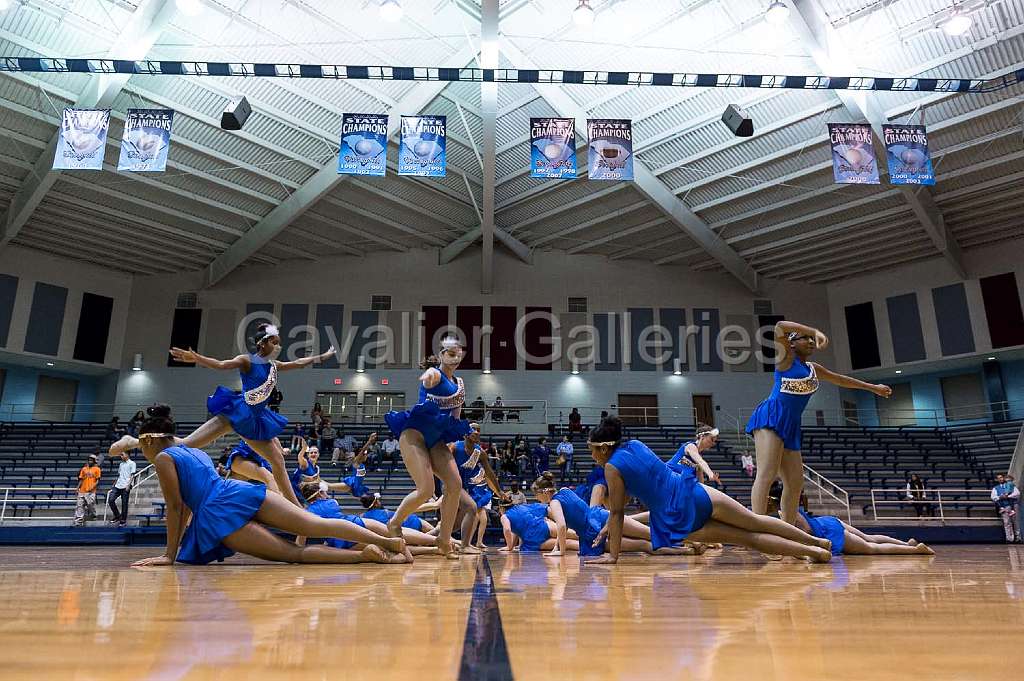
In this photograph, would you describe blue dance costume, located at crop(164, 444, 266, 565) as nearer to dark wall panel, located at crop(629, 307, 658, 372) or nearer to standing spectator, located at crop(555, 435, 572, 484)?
standing spectator, located at crop(555, 435, 572, 484)

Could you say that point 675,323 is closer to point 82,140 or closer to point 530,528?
point 530,528

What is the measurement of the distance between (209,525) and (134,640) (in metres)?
2.59

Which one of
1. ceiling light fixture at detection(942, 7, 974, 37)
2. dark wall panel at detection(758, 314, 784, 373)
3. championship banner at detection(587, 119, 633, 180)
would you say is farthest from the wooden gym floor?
dark wall panel at detection(758, 314, 784, 373)

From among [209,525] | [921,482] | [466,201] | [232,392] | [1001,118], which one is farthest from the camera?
[466,201]

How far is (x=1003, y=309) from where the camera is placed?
22.1 meters

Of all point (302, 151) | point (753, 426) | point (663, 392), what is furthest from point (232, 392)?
point (663, 392)

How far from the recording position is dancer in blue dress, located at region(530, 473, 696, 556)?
5.82 m

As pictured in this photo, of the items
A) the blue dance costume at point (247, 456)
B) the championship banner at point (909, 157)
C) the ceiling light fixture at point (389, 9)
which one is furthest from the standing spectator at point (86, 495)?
the championship banner at point (909, 157)

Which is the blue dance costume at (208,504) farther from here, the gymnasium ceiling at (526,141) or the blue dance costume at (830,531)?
the gymnasium ceiling at (526,141)

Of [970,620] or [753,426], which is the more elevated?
[753,426]

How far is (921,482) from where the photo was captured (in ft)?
49.4

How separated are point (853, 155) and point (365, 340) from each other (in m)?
16.4

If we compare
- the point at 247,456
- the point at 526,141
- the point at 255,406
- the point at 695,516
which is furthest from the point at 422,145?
the point at 695,516

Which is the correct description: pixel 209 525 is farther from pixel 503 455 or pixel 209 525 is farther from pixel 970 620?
pixel 503 455
